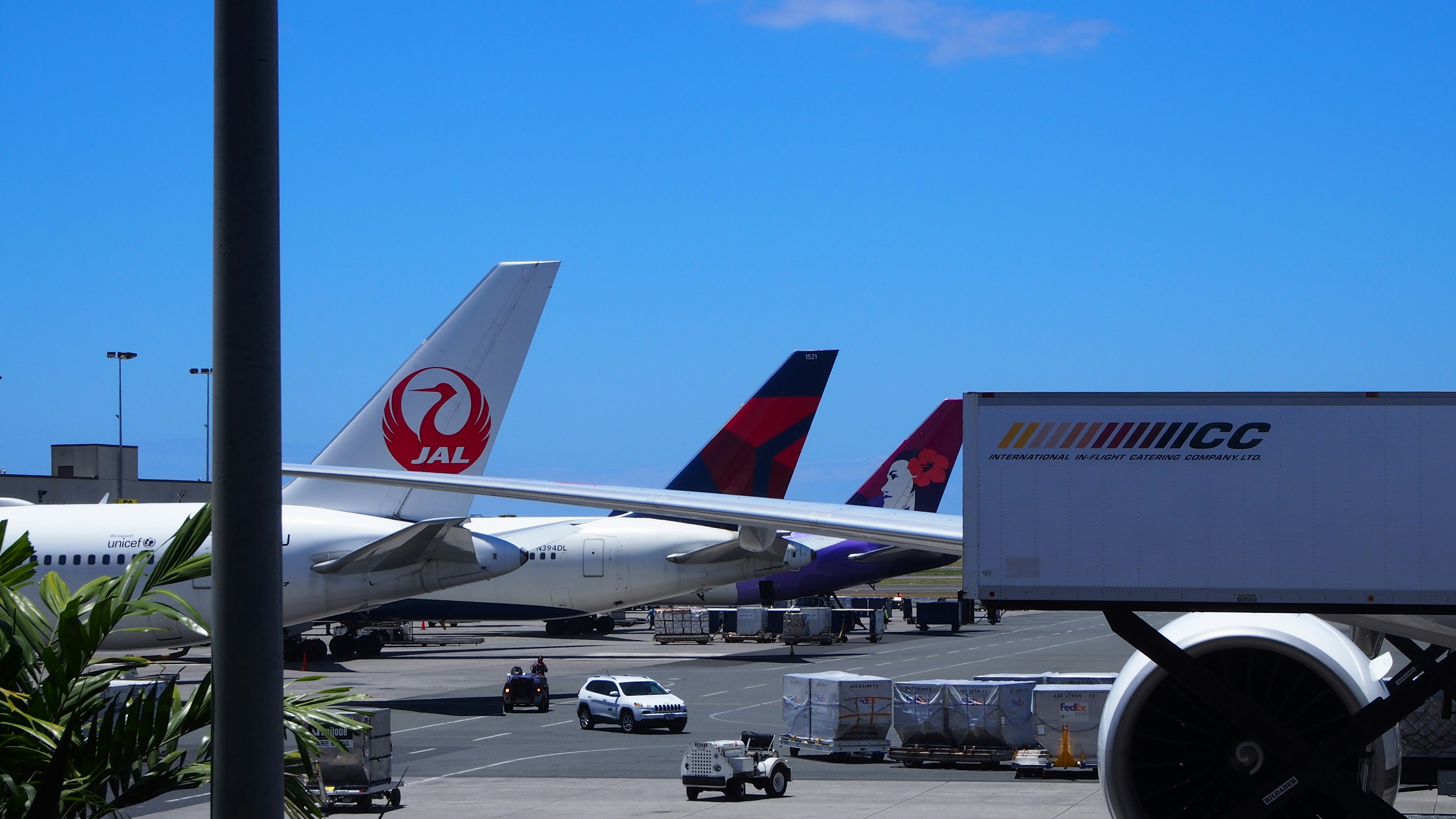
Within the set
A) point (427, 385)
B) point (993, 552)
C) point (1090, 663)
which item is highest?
point (427, 385)

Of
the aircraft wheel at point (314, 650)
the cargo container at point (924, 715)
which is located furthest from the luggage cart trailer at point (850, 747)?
the aircraft wheel at point (314, 650)

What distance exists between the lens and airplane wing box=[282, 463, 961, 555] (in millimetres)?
13500

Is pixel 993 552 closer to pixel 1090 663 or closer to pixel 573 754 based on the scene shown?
pixel 573 754

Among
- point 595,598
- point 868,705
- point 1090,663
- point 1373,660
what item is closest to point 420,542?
point 868,705

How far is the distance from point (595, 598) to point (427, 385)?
2091 centimetres

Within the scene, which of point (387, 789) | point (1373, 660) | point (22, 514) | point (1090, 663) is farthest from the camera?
point (1090, 663)

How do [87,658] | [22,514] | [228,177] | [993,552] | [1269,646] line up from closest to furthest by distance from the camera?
[228,177] → [87,658] → [993,552] → [1269,646] → [22,514]

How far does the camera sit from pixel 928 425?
62188 mm

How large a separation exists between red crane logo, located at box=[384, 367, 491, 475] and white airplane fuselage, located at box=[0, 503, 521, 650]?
6.87 ft

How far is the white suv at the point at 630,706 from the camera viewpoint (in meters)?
33.3

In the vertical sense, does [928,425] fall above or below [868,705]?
above

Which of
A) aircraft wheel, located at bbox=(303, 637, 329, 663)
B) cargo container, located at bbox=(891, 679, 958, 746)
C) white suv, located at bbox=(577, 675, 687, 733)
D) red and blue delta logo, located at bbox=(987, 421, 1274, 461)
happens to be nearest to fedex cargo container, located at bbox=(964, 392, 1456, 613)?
red and blue delta logo, located at bbox=(987, 421, 1274, 461)

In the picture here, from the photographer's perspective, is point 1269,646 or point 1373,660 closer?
point 1269,646

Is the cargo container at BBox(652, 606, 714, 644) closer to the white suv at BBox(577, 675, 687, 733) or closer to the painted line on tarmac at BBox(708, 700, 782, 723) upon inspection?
the painted line on tarmac at BBox(708, 700, 782, 723)
